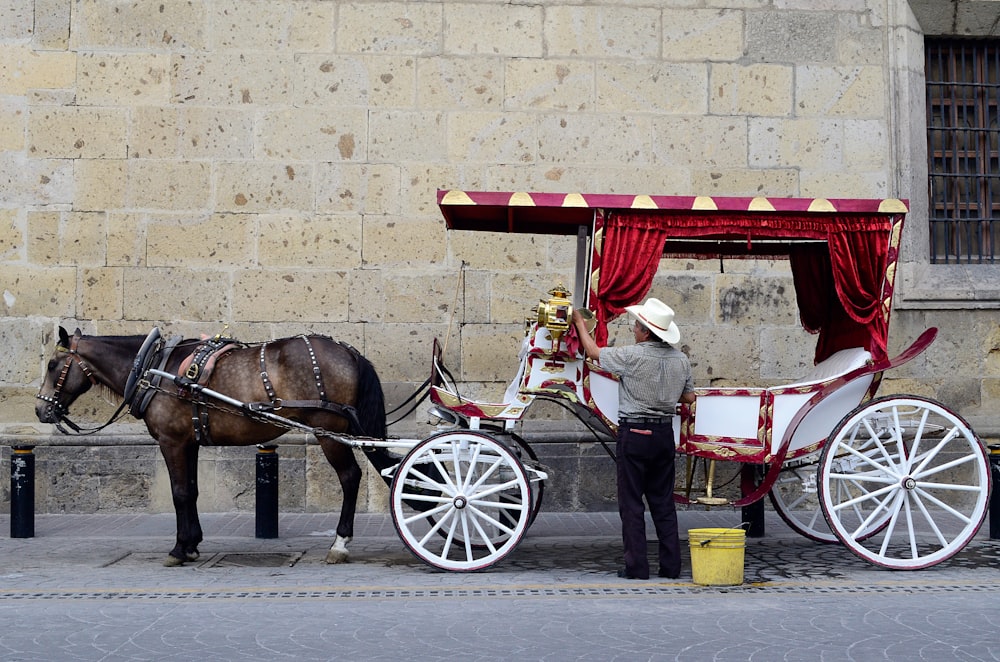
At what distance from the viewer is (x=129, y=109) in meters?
10.3

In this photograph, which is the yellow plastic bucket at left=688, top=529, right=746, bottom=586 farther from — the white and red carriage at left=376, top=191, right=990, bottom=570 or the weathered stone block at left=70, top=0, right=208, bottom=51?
the weathered stone block at left=70, top=0, right=208, bottom=51

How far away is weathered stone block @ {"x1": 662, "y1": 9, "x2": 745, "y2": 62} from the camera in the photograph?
10641 mm

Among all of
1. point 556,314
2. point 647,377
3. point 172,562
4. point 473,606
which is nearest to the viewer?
point 473,606

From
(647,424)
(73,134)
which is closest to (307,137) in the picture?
(73,134)

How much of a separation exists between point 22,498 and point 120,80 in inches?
159

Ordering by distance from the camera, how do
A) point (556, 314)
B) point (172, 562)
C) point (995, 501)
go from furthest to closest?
point (995, 501) → point (172, 562) → point (556, 314)

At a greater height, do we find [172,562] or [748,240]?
[748,240]

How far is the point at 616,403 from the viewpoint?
7266 mm

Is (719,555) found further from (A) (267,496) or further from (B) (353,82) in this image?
(B) (353,82)

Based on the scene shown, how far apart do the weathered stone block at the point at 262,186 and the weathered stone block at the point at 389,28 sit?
51.1 inches

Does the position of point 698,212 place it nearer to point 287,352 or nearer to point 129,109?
point 287,352

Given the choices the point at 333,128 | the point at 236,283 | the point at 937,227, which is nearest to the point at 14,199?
the point at 236,283

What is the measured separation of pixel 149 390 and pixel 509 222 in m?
2.82

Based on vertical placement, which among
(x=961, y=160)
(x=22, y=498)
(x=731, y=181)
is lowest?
(x=22, y=498)
